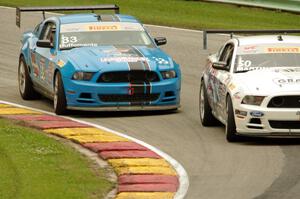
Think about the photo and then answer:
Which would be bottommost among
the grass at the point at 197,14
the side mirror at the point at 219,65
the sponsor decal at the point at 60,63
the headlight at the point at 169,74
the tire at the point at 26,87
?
the grass at the point at 197,14

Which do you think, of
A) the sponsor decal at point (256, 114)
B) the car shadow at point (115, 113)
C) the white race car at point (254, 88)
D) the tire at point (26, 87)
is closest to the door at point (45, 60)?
the tire at point (26, 87)

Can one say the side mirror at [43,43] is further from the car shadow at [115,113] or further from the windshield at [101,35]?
the car shadow at [115,113]

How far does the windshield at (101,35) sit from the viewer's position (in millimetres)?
18766

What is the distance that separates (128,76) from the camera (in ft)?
57.9

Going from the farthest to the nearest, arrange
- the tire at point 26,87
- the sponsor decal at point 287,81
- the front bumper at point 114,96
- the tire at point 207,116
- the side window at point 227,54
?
the tire at point 26,87 < the front bumper at point 114,96 < the tire at point 207,116 < the side window at point 227,54 < the sponsor decal at point 287,81

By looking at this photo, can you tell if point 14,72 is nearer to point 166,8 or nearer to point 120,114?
point 120,114

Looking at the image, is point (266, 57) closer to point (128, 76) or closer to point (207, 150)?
point (207, 150)

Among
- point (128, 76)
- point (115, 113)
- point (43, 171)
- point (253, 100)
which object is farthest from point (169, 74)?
point (43, 171)

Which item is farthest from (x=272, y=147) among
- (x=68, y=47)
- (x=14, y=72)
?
(x=14, y=72)

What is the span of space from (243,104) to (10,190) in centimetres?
430

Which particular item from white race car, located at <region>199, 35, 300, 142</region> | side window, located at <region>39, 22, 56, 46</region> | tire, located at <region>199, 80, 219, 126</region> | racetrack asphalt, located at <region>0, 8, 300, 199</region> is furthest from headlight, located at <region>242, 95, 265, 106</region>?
side window, located at <region>39, 22, 56, 46</region>

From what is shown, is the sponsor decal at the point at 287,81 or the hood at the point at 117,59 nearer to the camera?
the sponsor decal at the point at 287,81

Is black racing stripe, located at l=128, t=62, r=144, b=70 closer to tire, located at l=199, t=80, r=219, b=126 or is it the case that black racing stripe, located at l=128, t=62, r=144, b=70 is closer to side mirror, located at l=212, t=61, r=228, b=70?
tire, located at l=199, t=80, r=219, b=126

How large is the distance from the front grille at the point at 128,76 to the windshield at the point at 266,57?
1.88 m
